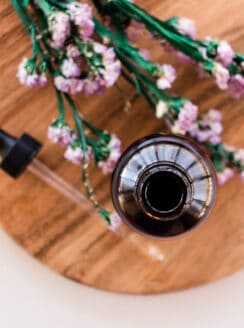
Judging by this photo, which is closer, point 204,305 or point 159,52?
point 159,52

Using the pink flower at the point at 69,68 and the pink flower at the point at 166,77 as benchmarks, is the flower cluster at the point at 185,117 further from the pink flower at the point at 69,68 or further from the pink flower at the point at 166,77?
the pink flower at the point at 69,68

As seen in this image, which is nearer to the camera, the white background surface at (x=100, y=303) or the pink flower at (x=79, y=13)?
the pink flower at (x=79, y=13)

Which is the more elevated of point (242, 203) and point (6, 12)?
point (6, 12)

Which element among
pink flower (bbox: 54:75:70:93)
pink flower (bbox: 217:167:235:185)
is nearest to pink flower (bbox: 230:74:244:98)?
pink flower (bbox: 217:167:235:185)

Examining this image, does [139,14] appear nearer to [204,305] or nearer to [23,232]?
[23,232]

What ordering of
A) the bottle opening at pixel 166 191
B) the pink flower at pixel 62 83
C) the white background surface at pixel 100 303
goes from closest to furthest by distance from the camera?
1. the bottle opening at pixel 166 191
2. the pink flower at pixel 62 83
3. the white background surface at pixel 100 303

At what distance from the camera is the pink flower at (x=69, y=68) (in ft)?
2.71

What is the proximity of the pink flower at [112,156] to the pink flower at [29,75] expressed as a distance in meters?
0.12

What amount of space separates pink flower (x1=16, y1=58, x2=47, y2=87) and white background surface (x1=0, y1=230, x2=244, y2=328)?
262 millimetres

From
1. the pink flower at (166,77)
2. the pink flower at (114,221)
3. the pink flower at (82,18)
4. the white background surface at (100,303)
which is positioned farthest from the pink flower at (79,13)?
the white background surface at (100,303)

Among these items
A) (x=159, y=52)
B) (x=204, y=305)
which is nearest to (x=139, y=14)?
(x=159, y=52)

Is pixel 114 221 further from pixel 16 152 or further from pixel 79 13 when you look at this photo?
pixel 79 13

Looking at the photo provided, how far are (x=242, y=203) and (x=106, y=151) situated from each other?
21cm

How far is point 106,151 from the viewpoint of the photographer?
2.82ft
